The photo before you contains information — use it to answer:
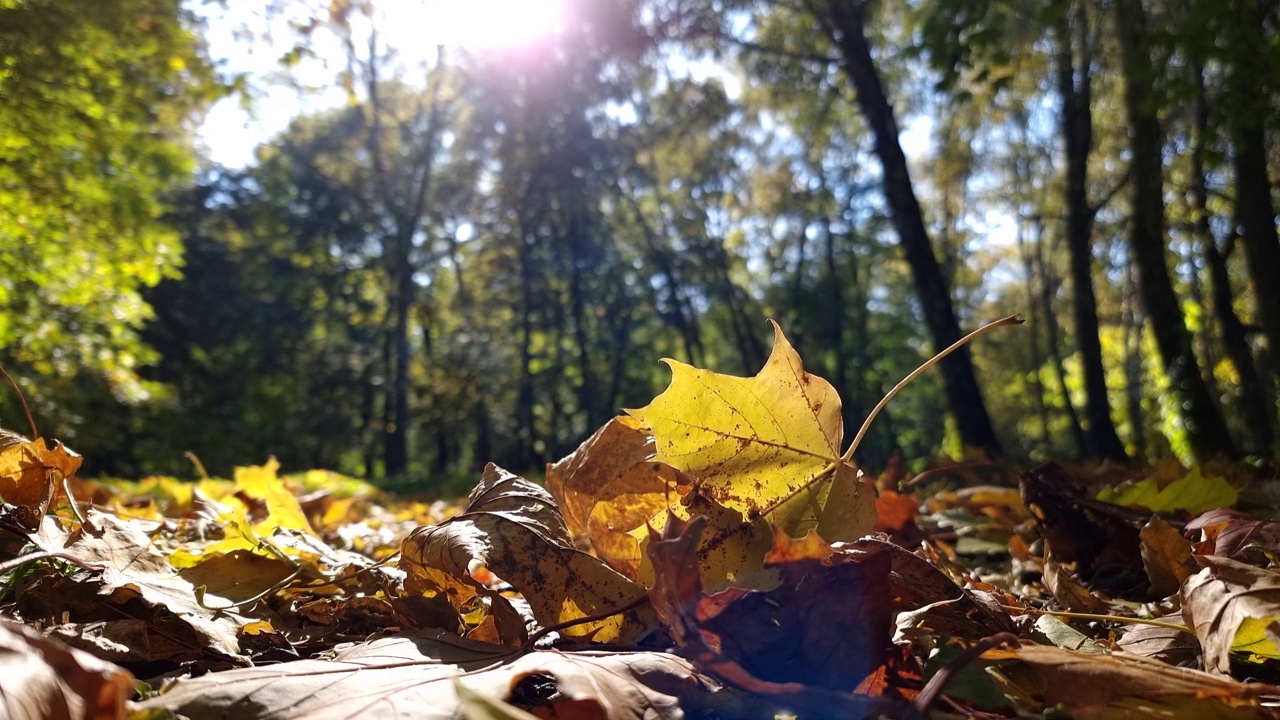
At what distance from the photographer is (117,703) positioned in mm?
564

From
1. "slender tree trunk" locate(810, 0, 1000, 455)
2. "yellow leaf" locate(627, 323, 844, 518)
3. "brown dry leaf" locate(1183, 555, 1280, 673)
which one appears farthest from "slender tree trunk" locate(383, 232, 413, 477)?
"brown dry leaf" locate(1183, 555, 1280, 673)

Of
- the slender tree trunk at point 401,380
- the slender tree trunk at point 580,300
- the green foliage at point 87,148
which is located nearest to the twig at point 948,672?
the green foliage at point 87,148

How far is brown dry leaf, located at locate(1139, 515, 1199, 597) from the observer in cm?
110

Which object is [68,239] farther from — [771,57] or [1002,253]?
[1002,253]

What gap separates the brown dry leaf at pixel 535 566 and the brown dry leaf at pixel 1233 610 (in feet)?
2.01

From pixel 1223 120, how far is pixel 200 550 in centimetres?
507

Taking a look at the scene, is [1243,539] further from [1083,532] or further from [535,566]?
[535,566]

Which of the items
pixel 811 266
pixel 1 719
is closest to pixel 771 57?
pixel 1 719

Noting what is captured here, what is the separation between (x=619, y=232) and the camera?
2292 cm

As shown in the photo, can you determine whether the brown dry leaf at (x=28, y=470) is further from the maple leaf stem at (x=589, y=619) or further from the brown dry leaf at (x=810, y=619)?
the brown dry leaf at (x=810, y=619)

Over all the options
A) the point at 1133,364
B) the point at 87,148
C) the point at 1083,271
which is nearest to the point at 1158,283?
the point at 1083,271

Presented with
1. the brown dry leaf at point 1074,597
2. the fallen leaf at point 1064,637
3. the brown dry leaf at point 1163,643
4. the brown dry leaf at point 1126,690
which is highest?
the brown dry leaf at point 1126,690

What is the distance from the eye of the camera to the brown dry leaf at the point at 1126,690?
66 centimetres

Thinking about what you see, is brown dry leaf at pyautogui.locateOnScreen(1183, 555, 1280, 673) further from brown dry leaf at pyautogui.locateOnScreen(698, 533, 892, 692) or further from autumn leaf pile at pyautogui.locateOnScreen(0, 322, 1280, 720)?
brown dry leaf at pyautogui.locateOnScreen(698, 533, 892, 692)
